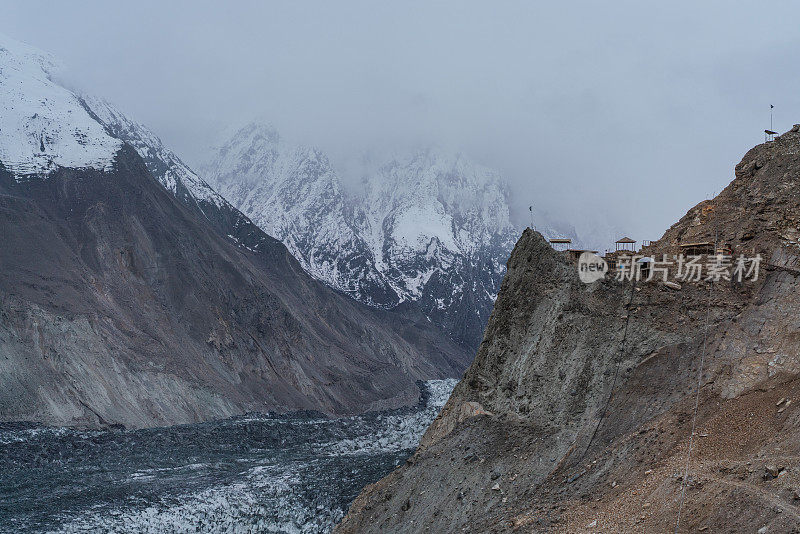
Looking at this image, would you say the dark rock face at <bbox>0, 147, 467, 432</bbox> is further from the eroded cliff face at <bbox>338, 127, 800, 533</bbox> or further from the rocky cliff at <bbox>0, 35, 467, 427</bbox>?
the eroded cliff face at <bbox>338, 127, 800, 533</bbox>

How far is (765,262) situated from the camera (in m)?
24.9

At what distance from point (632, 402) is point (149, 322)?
268ft

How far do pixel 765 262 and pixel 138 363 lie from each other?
73397mm

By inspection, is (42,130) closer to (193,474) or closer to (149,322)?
(149,322)

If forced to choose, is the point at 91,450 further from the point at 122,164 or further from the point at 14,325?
the point at 122,164

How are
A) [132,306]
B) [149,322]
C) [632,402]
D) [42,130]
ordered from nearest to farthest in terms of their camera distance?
[632,402], [149,322], [132,306], [42,130]

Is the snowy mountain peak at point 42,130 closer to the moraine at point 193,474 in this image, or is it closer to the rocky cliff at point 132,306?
the rocky cliff at point 132,306

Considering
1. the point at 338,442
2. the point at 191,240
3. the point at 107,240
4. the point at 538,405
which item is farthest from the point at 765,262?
the point at 191,240

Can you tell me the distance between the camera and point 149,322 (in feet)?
306

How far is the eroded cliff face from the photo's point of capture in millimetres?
17609

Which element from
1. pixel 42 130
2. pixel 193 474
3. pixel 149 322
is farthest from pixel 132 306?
pixel 193 474

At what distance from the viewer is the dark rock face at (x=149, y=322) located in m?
74.0

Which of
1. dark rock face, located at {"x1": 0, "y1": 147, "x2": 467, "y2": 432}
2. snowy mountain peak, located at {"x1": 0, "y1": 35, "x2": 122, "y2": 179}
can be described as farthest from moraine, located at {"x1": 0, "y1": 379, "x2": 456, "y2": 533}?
snowy mountain peak, located at {"x1": 0, "y1": 35, "x2": 122, "y2": 179}

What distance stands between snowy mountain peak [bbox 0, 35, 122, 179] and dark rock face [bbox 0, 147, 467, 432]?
9.81 feet
